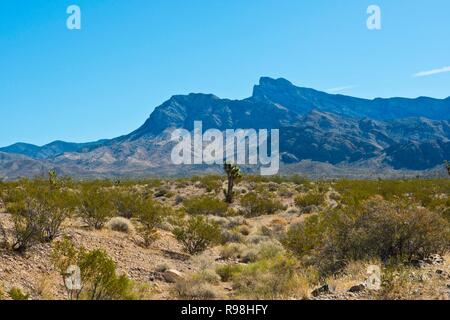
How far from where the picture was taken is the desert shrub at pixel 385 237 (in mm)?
12469

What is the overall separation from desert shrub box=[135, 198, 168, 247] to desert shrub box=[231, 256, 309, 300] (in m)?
4.64

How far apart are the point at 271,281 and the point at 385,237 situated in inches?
139

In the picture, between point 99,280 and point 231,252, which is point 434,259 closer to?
point 231,252

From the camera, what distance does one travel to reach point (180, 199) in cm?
3831

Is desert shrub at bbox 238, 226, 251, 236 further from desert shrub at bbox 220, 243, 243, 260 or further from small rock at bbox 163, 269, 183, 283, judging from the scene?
small rock at bbox 163, 269, 183, 283

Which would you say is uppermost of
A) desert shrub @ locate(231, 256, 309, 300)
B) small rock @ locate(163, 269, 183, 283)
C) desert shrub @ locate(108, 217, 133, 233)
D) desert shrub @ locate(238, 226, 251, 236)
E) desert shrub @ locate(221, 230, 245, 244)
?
desert shrub @ locate(108, 217, 133, 233)

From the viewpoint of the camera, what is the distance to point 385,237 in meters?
12.6

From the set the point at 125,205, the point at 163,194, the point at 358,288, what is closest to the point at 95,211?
the point at 125,205

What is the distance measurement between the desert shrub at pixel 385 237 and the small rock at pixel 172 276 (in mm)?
3725

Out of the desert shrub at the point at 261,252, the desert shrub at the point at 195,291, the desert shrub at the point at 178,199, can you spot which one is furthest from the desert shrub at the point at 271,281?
the desert shrub at the point at 178,199

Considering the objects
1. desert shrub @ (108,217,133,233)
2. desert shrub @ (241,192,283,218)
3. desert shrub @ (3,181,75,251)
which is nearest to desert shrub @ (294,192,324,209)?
desert shrub @ (241,192,283,218)

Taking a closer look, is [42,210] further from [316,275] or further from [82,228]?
[316,275]

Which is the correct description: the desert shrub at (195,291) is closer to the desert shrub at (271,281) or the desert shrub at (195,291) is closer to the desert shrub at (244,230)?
the desert shrub at (271,281)

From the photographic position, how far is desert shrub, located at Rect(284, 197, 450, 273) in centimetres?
1247
